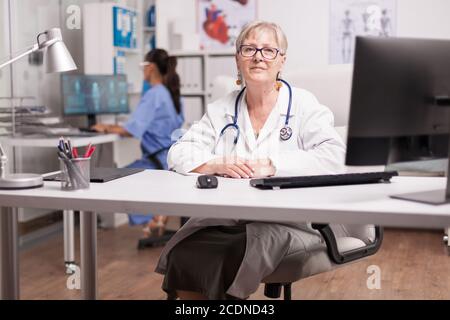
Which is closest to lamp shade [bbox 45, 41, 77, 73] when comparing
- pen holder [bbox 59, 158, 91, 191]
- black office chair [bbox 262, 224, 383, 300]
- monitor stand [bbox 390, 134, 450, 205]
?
pen holder [bbox 59, 158, 91, 191]

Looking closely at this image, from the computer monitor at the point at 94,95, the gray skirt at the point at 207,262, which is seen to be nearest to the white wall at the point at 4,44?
the computer monitor at the point at 94,95

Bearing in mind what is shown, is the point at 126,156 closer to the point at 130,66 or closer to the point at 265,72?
the point at 130,66

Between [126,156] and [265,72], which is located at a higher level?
[265,72]

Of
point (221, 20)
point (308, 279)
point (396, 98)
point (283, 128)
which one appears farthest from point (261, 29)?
point (221, 20)

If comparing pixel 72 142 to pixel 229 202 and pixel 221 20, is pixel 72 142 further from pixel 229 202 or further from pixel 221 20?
pixel 229 202

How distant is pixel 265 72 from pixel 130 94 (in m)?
→ 3.13

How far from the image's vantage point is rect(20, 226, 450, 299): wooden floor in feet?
9.89

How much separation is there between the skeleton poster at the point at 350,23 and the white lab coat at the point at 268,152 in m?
2.93

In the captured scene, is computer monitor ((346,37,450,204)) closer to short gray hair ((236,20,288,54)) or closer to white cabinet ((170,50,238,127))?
short gray hair ((236,20,288,54))

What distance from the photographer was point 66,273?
335cm

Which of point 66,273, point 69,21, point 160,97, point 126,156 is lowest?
point 66,273

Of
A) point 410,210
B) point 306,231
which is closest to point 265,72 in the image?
point 306,231

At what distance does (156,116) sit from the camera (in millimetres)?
4051

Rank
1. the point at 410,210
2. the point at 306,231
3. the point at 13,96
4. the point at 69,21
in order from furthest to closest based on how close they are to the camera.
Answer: the point at 69,21
the point at 13,96
the point at 306,231
the point at 410,210
